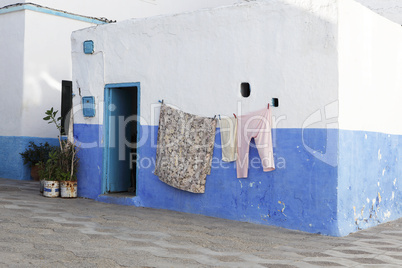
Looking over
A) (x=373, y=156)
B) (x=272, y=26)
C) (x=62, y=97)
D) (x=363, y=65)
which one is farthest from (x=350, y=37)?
(x=62, y=97)

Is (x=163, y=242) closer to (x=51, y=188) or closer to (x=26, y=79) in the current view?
(x=51, y=188)

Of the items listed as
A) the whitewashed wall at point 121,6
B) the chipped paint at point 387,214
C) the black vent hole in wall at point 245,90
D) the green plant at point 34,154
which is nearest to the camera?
the black vent hole in wall at point 245,90

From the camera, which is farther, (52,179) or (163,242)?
(52,179)

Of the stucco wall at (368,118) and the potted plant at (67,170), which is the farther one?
the potted plant at (67,170)

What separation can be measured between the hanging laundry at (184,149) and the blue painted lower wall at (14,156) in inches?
184

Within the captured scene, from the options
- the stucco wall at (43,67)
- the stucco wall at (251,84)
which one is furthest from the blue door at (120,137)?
the stucco wall at (43,67)

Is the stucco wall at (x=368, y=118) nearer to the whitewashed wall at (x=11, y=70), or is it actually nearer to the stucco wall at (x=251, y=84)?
the stucco wall at (x=251, y=84)

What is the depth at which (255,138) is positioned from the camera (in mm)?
7609

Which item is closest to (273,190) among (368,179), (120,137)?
(368,179)

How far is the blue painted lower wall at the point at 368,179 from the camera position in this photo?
23.1 feet

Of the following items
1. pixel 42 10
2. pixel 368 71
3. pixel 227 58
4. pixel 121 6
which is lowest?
pixel 368 71

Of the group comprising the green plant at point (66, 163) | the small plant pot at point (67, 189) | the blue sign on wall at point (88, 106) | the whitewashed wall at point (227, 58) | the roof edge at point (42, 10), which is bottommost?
the small plant pot at point (67, 189)

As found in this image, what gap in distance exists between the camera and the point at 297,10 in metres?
7.21

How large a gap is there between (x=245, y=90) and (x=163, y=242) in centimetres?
277
